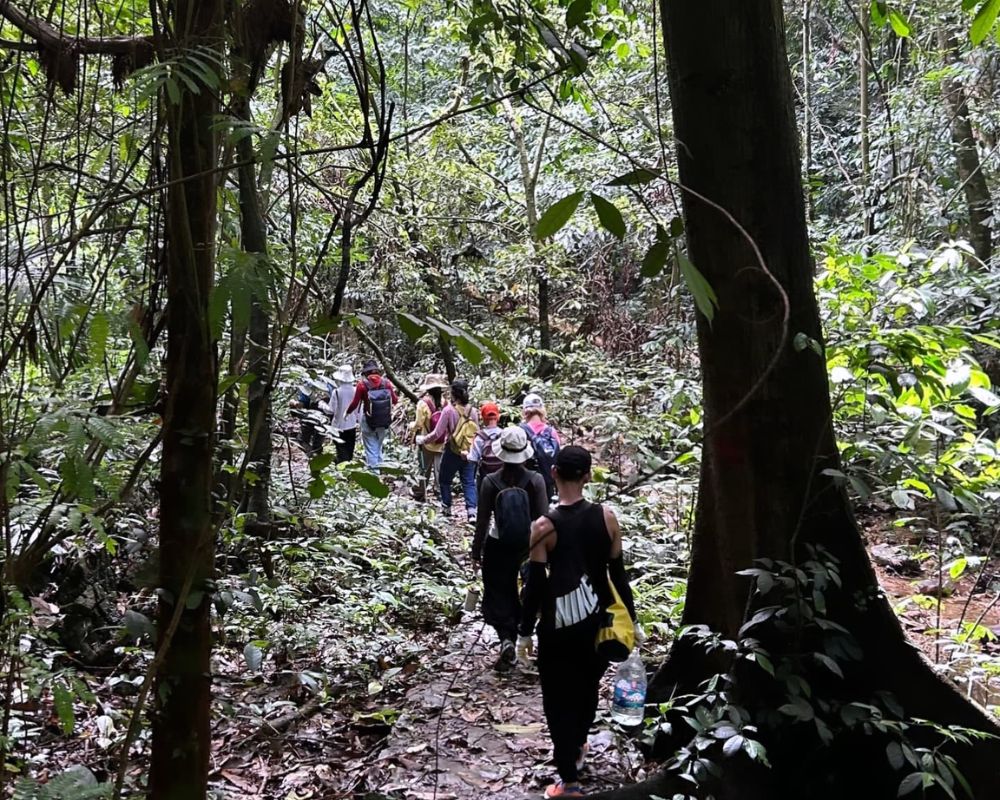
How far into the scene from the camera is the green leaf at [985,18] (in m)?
2.71

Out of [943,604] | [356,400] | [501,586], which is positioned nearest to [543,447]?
[501,586]

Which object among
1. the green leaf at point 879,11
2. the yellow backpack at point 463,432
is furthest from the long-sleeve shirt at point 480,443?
the green leaf at point 879,11

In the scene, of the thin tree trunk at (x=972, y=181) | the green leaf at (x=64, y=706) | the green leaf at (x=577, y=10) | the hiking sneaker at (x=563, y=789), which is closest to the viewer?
the green leaf at (x=64, y=706)

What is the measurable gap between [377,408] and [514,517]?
19.2ft

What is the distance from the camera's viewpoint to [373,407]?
1096cm

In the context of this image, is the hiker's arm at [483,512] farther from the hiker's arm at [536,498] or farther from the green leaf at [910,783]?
the green leaf at [910,783]

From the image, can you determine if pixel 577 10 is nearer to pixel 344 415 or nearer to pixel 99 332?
pixel 99 332

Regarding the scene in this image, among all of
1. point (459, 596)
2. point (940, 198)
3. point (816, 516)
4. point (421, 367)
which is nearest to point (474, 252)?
point (459, 596)

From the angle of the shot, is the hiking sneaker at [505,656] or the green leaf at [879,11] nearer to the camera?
the green leaf at [879,11]

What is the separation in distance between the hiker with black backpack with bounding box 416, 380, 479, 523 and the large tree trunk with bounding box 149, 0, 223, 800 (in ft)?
24.8

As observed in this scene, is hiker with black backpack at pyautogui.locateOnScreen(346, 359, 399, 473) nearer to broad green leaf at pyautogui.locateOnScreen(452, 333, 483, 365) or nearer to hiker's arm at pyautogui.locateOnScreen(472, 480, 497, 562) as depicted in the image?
hiker's arm at pyautogui.locateOnScreen(472, 480, 497, 562)

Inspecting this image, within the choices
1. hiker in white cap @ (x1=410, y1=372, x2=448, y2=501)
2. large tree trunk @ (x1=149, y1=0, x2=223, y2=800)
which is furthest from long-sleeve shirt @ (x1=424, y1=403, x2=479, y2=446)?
large tree trunk @ (x1=149, y1=0, x2=223, y2=800)

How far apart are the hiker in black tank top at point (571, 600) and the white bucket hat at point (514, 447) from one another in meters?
1.41

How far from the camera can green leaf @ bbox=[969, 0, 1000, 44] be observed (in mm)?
2713
